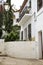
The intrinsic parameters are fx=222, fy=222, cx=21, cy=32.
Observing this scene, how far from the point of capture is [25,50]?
19906 millimetres

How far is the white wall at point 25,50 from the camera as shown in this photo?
1953 cm

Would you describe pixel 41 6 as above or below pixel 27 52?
above

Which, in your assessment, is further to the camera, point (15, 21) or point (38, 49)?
point (15, 21)

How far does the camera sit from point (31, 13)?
913 inches

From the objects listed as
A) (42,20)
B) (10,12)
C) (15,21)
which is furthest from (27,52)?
(15,21)

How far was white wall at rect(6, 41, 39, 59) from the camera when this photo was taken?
64.1 feet

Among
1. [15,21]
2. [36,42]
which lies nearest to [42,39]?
[36,42]

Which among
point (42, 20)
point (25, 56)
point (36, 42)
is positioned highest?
point (42, 20)

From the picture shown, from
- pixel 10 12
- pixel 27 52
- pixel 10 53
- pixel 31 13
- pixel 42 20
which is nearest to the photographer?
pixel 42 20

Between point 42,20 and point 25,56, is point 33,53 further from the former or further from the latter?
point 42,20

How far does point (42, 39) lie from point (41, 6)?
9.63 feet

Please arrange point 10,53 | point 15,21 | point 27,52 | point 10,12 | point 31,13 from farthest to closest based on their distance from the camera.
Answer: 1. point 15,21
2. point 10,12
3. point 31,13
4. point 10,53
5. point 27,52

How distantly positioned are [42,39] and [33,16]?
3.78 m

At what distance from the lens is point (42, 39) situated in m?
19.1
